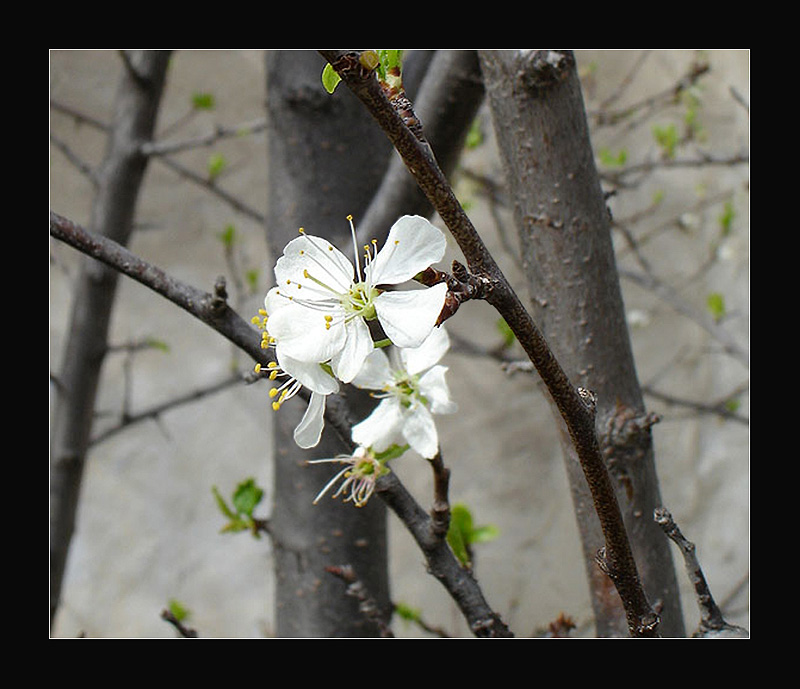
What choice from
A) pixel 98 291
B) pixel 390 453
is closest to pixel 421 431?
pixel 390 453

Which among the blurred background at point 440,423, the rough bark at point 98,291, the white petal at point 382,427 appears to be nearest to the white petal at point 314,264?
the white petal at point 382,427

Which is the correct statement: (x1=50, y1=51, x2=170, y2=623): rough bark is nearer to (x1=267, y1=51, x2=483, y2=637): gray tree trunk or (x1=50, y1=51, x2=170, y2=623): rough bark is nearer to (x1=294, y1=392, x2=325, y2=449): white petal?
(x1=267, y1=51, x2=483, y2=637): gray tree trunk

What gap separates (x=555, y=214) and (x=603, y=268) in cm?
5

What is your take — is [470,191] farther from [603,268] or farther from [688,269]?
[603,268]

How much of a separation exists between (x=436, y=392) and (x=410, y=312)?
184 millimetres

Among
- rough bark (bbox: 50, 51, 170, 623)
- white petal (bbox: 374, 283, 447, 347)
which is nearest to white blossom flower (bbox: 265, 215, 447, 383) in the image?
white petal (bbox: 374, 283, 447, 347)

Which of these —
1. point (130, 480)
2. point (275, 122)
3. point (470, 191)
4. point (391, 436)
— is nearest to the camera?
point (391, 436)

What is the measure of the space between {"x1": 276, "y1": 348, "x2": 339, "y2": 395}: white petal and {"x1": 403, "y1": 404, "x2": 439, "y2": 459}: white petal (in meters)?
0.11

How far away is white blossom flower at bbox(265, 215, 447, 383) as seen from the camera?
0.28 m

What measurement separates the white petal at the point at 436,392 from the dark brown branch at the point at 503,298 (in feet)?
0.50

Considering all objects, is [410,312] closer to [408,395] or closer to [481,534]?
[408,395]

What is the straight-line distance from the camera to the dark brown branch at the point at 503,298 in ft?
0.78
